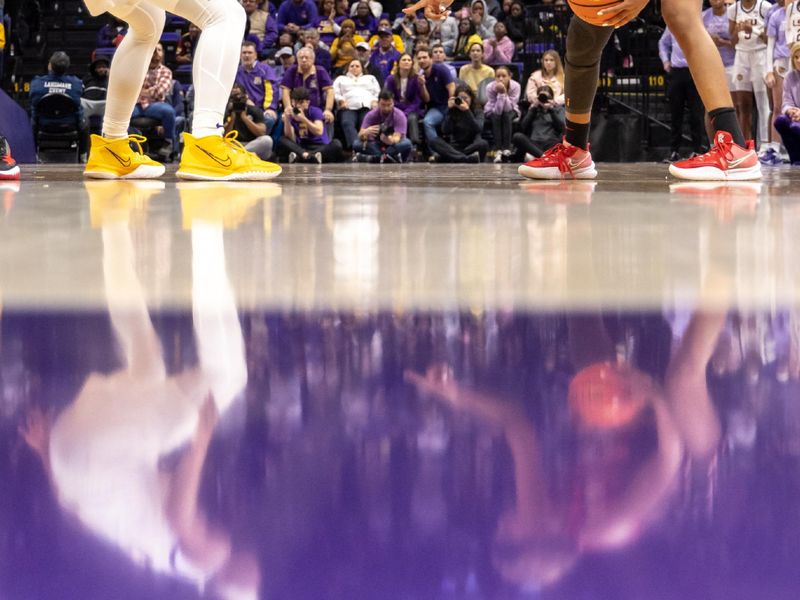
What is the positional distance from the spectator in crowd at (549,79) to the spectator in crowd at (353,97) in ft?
4.22

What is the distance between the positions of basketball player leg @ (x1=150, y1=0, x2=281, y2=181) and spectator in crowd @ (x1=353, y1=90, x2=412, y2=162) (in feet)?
16.6

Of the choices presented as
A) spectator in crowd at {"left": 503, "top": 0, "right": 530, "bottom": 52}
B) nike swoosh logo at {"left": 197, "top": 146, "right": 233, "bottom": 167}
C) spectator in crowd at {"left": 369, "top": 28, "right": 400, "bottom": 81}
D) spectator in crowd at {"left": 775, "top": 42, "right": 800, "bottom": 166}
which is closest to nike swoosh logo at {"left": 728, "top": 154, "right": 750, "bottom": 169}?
nike swoosh logo at {"left": 197, "top": 146, "right": 233, "bottom": 167}

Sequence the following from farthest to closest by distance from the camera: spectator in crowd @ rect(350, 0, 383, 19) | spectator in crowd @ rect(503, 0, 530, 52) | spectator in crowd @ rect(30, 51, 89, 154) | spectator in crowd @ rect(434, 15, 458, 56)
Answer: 1. spectator in crowd @ rect(350, 0, 383, 19)
2. spectator in crowd @ rect(503, 0, 530, 52)
3. spectator in crowd @ rect(434, 15, 458, 56)
4. spectator in crowd @ rect(30, 51, 89, 154)

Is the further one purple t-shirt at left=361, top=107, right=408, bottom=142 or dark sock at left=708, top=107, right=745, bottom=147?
purple t-shirt at left=361, top=107, right=408, bottom=142

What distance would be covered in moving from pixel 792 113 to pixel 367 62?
12.7 ft

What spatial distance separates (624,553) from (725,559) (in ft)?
0.11

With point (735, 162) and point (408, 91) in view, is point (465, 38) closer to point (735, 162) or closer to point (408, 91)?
point (408, 91)

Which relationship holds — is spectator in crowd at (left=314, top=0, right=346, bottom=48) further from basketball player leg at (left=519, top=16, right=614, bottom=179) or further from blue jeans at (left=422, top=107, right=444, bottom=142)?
basketball player leg at (left=519, top=16, right=614, bottom=179)

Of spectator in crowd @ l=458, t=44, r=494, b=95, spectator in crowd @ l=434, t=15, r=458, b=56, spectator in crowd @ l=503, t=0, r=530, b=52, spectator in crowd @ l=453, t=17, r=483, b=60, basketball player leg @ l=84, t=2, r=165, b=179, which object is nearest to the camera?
basketball player leg @ l=84, t=2, r=165, b=179

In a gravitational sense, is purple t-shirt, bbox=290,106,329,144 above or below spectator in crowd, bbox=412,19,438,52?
below

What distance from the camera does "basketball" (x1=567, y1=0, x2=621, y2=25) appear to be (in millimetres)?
2861

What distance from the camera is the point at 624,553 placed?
39 centimetres

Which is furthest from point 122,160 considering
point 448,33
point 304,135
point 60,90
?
point 448,33

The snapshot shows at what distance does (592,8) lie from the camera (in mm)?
2904
